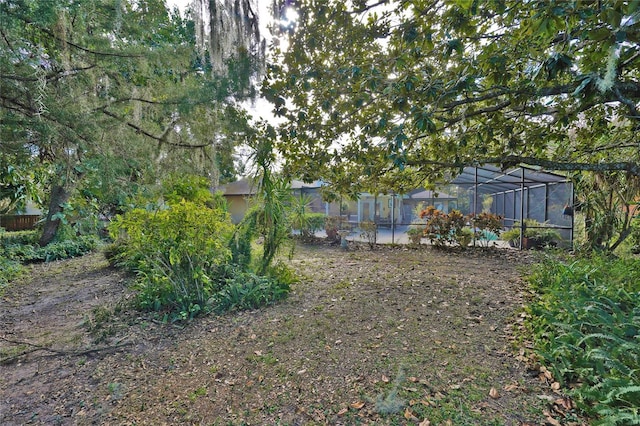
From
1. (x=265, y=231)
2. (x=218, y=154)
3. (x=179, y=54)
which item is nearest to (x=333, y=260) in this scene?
(x=265, y=231)

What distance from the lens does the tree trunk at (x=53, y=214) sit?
21.9 ft

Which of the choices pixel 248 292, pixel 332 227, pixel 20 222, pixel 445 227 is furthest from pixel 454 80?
pixel 20 222

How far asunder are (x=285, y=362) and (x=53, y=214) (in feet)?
24.2

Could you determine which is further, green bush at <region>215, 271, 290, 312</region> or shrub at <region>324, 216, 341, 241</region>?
shrub at <region>324, 216, 341, 241</region>

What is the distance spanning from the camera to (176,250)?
311 centimetres

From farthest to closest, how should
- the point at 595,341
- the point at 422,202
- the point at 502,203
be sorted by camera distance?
the point at 502,203 < the point at 422,202 < the point at 595,341

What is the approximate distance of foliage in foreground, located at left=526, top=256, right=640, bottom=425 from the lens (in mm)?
1618

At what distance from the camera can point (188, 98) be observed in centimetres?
258

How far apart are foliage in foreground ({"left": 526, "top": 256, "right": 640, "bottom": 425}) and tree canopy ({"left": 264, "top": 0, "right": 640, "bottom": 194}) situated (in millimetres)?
1162

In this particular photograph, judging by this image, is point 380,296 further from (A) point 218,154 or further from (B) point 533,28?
(B) point 533,28

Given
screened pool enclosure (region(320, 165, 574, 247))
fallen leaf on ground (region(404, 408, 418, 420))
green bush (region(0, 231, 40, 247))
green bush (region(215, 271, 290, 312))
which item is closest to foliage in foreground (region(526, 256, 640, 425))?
fallen leaf on ground (region(404, 408, 418, 420))

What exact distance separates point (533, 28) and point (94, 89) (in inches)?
133

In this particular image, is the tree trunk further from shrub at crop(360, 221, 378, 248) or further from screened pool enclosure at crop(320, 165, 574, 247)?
shrub at crop(360, 221, 378, 248)

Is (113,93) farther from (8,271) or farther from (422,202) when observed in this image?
(422,202)
